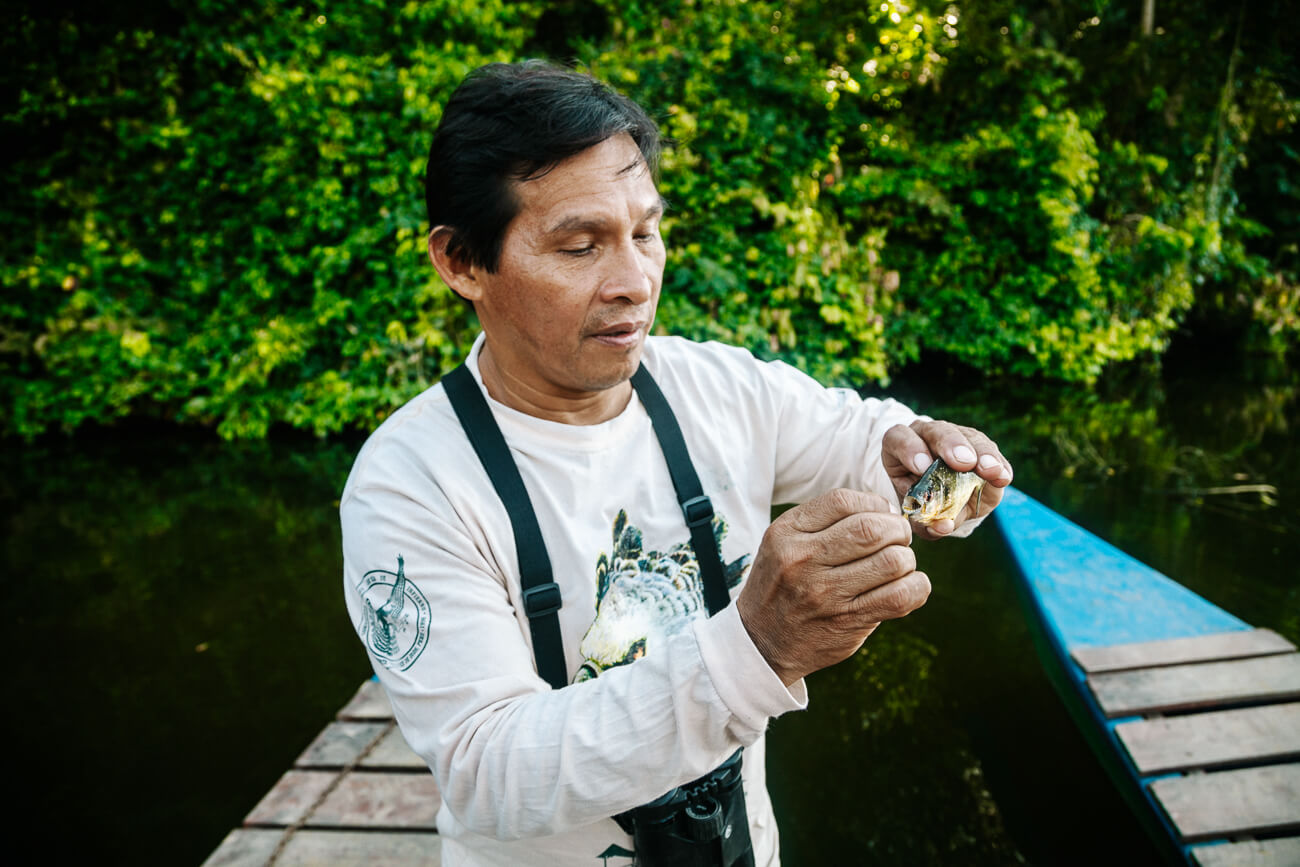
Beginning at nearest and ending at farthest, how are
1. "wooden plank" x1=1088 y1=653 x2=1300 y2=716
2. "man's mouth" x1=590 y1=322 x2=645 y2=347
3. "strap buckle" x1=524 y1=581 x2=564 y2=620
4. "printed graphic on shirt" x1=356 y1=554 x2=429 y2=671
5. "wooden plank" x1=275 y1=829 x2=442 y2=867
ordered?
1. "printed graphic on shirt" x1=356 y1=554 x2=429 y2=671
2. "strap buckle" x1=524 y1=581 x2=564 y2=620
3. "man's mouth" x1=590 y1=322 x2=645 y2=347
4. "wooden plank" x1=275 y1=829 x2=442 y2=867
5. "wooden plank" x1=1088 y1=653 x2=1300 y2=716

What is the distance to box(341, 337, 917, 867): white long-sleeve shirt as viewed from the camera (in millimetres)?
994

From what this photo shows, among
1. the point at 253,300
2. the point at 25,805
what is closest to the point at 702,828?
the point at 25,805

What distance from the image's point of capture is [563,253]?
134cm

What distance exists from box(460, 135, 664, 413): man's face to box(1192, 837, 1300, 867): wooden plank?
8.62ft

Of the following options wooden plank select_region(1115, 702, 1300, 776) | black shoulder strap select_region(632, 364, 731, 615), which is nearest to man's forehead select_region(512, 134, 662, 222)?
black shoulder strap select_region(632, 364, 731, 615)

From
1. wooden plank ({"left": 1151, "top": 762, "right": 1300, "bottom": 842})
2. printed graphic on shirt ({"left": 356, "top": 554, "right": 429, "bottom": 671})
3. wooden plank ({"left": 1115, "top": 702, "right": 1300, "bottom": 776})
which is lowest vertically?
wooden plank ({"left": 1151, "top": 762, "right": 1300, "bottom": 842})

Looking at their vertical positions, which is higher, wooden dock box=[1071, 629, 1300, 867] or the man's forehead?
the man's forehead

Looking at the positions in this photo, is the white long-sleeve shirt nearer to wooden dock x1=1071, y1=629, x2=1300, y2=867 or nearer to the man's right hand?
the man's right hand

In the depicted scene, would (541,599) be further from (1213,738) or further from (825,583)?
(1213,738)

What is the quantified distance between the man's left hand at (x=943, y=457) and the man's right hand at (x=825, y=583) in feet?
1.36

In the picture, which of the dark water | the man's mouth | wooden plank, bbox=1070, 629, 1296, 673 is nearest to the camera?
the man's mouth

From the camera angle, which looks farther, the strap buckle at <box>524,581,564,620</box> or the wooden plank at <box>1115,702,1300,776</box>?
the wooden plank at <box>1115,702,1300,776</box>

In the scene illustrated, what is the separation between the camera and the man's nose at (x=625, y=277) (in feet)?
4.46

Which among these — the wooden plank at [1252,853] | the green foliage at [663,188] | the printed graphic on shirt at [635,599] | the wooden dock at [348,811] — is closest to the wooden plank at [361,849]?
the wooden dock at [348,811]
